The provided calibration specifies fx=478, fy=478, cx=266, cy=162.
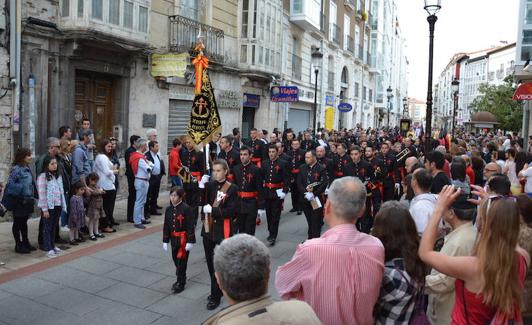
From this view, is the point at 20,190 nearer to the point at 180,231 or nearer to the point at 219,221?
the point at 180,231

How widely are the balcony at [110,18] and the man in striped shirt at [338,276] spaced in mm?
9832

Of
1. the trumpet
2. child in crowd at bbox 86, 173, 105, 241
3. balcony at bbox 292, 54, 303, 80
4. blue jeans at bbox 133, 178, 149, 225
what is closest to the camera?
child in crowd at bbox 86, 173, 105, 241

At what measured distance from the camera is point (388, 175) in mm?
10961

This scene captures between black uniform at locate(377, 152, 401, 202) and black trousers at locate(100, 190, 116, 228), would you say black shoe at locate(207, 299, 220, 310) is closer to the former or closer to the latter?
black trousers at locate(100, 190, 116, 228)

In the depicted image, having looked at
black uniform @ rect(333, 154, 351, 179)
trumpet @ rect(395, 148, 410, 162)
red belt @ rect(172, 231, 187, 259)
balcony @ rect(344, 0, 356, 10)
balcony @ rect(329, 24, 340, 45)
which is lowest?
red belt @ rect(172, 231, 187, 259)

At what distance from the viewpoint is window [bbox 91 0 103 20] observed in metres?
11.1

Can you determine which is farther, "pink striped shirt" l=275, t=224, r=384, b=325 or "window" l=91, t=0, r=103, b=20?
"window" l=91, t=0, r=103, b=20

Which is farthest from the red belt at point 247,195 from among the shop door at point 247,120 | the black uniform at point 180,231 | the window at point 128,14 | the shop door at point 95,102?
the shop door at point 247,120

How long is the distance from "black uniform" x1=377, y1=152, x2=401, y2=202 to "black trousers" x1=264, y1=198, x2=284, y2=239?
2.61m

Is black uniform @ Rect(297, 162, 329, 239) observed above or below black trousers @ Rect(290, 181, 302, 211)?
above

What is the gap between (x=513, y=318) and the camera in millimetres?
2762

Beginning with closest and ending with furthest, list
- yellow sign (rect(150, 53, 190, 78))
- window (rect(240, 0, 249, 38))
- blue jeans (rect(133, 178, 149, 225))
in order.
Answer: blue jeans (rect(133, 178, 149, 225)), yellow sign (rect(150, 53, 190, 78)), window (rect(240, 0, 249, 38))

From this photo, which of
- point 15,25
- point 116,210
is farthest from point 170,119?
point 15,25

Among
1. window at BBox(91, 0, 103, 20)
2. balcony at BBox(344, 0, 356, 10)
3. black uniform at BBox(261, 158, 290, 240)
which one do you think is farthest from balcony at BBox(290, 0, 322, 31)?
black uniform at BBox(261, 158, 290, 240)
